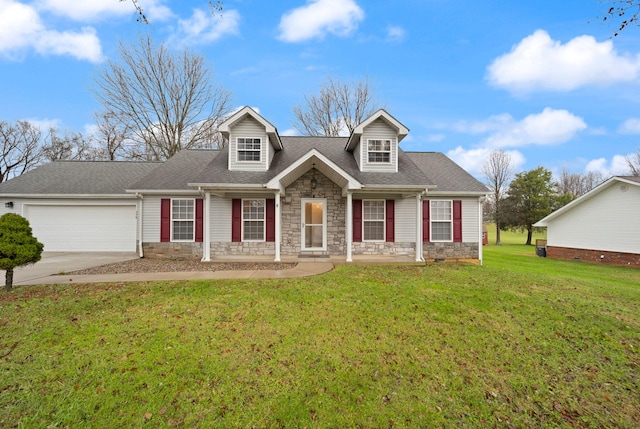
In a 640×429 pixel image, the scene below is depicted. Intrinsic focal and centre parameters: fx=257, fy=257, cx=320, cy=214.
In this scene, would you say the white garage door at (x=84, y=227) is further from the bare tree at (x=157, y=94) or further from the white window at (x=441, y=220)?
the white window at (x=441, y=220)

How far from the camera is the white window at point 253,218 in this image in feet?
34.8

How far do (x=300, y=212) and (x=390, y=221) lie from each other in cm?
377

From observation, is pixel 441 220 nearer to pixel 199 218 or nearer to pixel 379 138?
pixel 379 138

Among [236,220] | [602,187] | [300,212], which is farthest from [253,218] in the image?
[602,187]

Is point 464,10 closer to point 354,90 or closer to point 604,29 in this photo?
point 604,29

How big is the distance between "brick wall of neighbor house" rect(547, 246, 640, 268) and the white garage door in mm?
24237

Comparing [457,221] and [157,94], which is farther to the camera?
[157,94]

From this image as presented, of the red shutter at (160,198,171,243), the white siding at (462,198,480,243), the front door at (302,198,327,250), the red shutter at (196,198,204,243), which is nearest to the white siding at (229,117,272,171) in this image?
the red shutter at (196,198,204,243)

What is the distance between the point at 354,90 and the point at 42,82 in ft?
69.8

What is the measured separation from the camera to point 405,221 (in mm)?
10820

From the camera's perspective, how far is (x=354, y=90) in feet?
74.2

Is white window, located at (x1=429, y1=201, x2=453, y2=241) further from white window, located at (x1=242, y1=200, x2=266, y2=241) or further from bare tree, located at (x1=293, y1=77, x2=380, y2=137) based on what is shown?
bare tree, located at (x1=293, y1=77, x2=380, y2=137)

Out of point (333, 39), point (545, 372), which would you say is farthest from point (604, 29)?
point (333, 39)

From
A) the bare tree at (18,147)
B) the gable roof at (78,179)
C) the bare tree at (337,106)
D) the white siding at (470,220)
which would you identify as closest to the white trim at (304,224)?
the white siding at (470,220)
